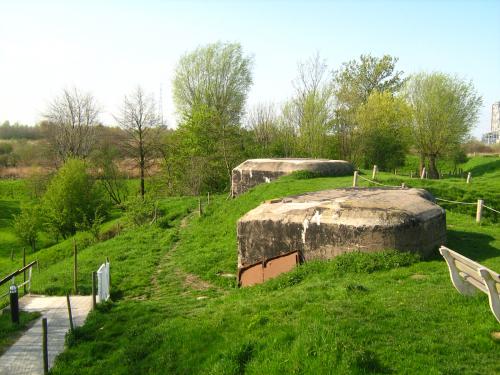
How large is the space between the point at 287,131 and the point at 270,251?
27537 mm

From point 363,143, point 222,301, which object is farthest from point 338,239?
point 363,143

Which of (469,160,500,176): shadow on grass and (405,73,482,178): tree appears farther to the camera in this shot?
(469,160,500,176): shadow on grass

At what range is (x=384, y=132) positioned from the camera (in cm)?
3366

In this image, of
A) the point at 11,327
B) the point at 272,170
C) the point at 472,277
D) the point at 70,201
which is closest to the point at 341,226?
the point at 472,277

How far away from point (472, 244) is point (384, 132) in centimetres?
2321

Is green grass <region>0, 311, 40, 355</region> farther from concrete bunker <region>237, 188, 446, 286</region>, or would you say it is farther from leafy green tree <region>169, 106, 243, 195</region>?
leafy green tree <region>169, 106, 243, 195</region>

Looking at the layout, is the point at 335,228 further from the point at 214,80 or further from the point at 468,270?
the point at 214,80

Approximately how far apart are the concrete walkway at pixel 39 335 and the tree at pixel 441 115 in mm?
29944

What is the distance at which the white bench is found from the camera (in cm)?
517

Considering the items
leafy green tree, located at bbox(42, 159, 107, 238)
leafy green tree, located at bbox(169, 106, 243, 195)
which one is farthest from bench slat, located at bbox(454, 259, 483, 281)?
leafy green tree, located at bbox(42, 159, 107, 238)

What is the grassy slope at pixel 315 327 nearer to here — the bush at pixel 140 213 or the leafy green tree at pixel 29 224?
the bush at pixel 140 213

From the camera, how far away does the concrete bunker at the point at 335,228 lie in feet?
32.7

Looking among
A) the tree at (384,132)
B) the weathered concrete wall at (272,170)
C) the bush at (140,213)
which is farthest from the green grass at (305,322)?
the tree at (384,132)

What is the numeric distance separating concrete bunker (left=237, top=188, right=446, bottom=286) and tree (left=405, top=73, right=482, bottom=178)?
23.7 metres
